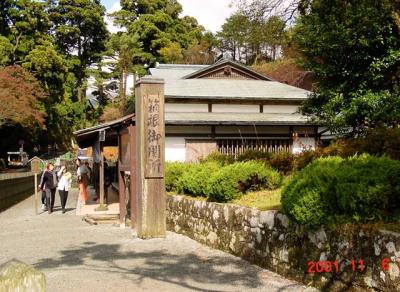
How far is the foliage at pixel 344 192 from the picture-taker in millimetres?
4855

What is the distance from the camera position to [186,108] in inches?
788

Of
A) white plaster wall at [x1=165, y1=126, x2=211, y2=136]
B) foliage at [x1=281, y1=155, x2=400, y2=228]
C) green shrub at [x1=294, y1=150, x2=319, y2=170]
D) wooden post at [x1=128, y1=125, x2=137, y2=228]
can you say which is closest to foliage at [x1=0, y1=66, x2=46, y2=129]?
white plaster wall at [x1=165, y1=126, x2=211, y2=136]

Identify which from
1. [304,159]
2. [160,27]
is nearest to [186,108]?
[304,159]

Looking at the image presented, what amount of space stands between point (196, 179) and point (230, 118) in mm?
9241

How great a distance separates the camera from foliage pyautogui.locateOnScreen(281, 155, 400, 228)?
15.9 feet

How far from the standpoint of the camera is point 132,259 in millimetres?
8031

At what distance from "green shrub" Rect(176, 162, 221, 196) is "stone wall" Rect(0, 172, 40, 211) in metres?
10.7

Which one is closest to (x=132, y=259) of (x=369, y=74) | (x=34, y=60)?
(x=369, y=74)

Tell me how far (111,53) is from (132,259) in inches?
1649

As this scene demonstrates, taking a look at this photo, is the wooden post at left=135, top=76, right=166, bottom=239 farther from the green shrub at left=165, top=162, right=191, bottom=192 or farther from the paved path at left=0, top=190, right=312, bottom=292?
the green shrub at left=165, top=162, right=191, bottom=192

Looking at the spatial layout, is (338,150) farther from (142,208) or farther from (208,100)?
(208,100)

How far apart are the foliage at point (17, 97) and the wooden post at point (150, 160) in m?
23.2

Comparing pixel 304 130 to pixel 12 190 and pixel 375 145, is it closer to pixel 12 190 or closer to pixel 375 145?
pixel 375 145

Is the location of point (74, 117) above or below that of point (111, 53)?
below
